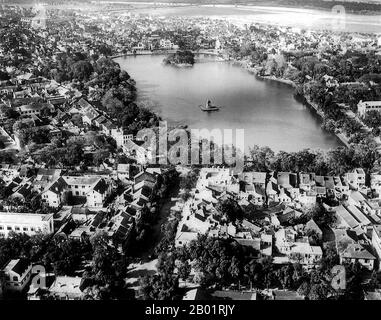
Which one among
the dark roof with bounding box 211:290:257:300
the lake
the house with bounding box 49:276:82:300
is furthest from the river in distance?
the house with bounding box 49:276:82:300

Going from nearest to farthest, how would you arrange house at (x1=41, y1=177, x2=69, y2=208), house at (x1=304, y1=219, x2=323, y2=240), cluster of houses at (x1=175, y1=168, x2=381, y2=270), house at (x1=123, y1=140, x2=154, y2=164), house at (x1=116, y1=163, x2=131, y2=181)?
cluster of houses at (x1=175, y1=168, x2=381, y2=270) < house at (x1=304, y1=219, x2=323, y2=240) < house at (x1=41, y1=177, x2=69, y2=208) < house at (x1=116, y1=163, x2=131, y2=181) < house at (x1=123, y1=140, x2=154, y2=164)

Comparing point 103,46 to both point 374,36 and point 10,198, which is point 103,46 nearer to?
point 374,36

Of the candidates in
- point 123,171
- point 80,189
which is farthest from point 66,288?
point 123,171

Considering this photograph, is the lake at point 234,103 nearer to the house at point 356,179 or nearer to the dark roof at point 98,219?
the house at point 356,179

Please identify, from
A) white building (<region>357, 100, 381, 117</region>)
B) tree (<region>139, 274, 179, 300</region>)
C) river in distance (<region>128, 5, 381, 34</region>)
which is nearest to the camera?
tree (<region>139, 274, 179, 300</region>)

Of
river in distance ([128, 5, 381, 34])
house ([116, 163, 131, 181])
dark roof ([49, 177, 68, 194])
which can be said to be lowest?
house ([116, 163, 131, 181])

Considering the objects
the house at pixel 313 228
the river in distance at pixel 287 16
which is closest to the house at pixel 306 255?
the house at pixel 313 228

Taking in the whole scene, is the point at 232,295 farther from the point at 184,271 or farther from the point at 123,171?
the point at 123,171

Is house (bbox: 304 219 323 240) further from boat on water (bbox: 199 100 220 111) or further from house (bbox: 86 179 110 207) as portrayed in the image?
boat on water (bbox: 199 100 220 111)
